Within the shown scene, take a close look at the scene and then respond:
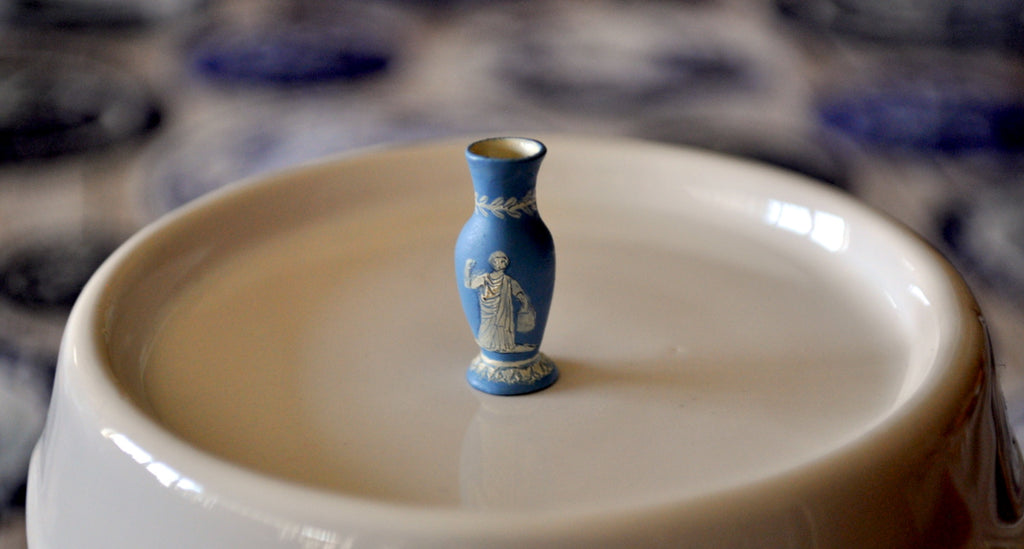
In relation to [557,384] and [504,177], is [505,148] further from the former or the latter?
[557,384]

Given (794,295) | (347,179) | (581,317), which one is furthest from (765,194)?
(347,179)

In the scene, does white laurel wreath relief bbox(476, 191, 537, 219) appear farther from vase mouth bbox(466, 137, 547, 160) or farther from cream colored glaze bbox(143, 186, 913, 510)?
cream colored glaze bbox(143, 186, 913, 510)

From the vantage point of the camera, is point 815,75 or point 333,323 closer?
point 333,323

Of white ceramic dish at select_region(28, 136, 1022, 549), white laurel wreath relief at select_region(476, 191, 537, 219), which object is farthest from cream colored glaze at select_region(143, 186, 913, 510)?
white laurel wreath relief at select_region(476, 191, 537, 219)

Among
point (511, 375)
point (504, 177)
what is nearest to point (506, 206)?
point (504, 177)

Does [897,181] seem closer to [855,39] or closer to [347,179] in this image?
[855,39]

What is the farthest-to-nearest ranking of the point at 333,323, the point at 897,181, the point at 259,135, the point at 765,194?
the point at 259,135
the point at 897,181
the point at 765,194
the point at 333,323
